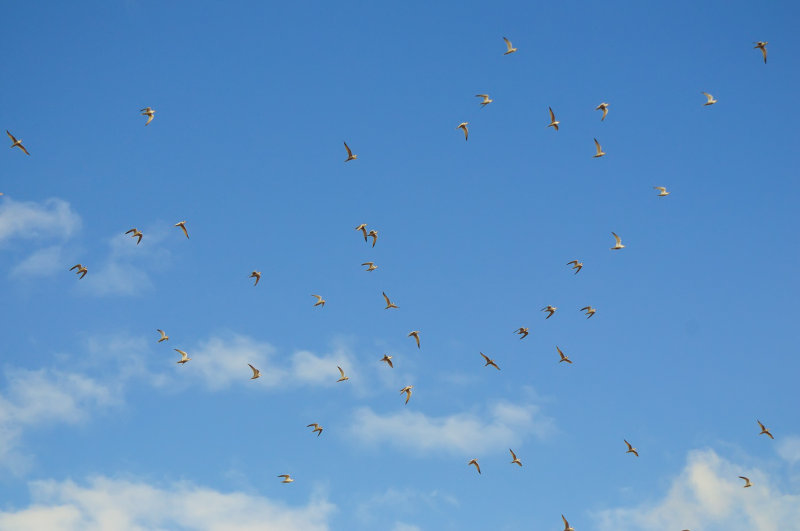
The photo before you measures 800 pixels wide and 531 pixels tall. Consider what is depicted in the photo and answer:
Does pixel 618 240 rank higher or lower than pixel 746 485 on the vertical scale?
higher

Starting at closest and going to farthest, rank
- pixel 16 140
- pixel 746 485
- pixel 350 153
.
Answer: pixel 16 140
pixel 350 153
pixel 746 485

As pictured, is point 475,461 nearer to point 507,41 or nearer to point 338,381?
point 338,381

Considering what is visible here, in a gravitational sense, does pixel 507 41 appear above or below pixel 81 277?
above

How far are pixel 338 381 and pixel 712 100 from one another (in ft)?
167

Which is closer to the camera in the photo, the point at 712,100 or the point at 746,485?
the point at 712,100

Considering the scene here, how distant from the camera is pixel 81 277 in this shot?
8738 cm

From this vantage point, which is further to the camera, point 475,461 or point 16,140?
point 475,461

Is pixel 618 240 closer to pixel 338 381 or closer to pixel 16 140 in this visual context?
pixel 338 381

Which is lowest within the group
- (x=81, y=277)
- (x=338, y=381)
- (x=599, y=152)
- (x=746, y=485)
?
(x=746, y=485)

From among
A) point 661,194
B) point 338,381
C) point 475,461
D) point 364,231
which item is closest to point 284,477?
point 338,381

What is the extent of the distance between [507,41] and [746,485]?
2396 inches

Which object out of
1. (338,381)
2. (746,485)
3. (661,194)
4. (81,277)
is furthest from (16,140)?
(746,485)

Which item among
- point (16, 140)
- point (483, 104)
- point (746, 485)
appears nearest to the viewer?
point (16, 140)

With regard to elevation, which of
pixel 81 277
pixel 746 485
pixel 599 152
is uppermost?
pixel 599 152
